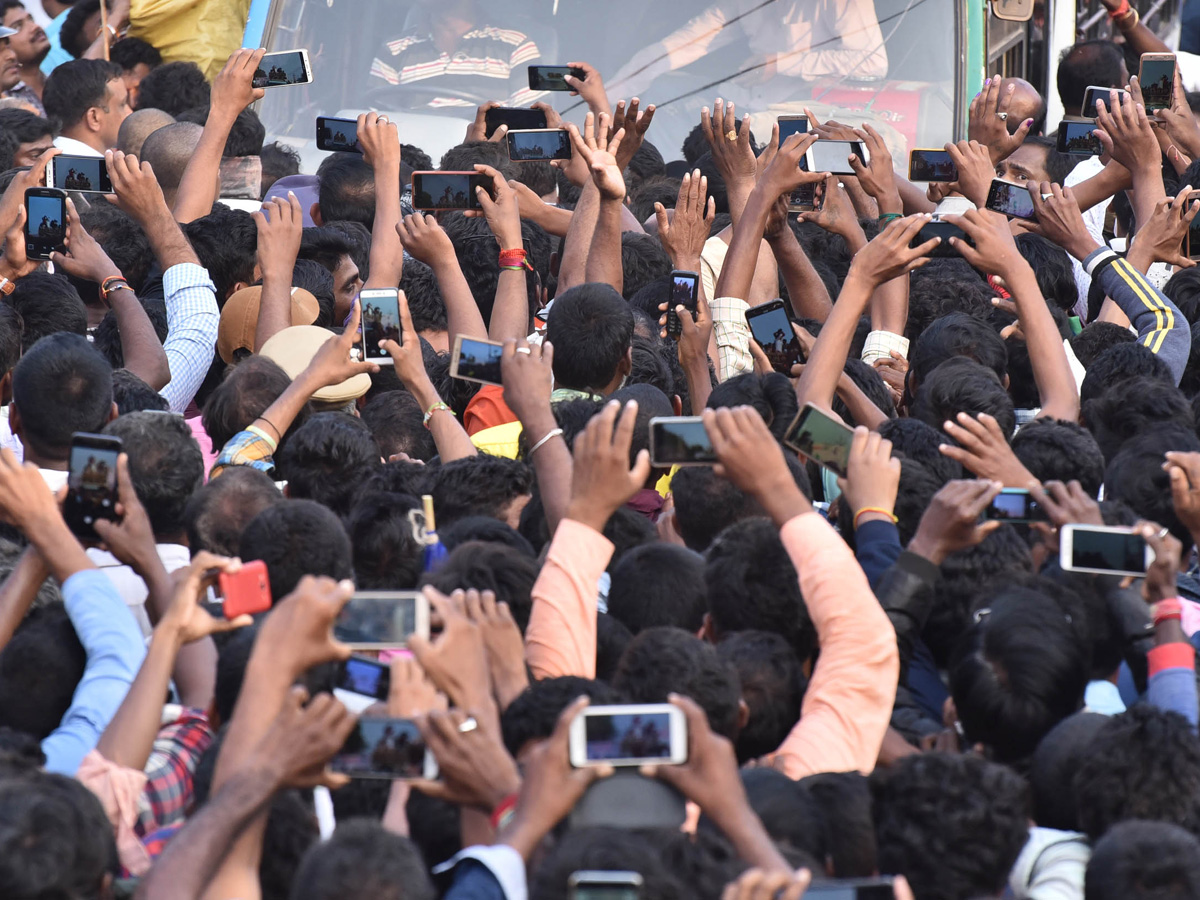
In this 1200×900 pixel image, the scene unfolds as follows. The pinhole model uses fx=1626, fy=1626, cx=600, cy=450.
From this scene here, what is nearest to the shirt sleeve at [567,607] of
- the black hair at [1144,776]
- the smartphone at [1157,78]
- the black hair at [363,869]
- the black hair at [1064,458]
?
the black hair at [363,869]

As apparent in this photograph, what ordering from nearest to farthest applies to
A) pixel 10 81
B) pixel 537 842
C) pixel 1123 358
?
pixel 537 842 < pixel 1123 358 < pixel 10 81

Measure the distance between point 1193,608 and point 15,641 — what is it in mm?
2241

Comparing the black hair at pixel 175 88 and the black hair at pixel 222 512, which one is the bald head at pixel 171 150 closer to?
the black hair at pixel 175 88

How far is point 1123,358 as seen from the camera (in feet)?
14.3

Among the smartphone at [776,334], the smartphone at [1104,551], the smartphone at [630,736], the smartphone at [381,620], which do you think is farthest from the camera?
the smartphone at [776,334]

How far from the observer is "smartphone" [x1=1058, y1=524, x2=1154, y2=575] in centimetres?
287

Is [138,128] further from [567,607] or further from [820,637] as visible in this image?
[820,637]

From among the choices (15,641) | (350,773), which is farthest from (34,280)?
(350,773)

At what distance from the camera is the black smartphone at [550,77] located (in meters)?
6.82

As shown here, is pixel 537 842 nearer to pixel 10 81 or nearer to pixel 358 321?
pixel 358 321

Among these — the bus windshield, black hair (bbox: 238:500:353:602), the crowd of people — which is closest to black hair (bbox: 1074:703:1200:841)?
the crowd of people

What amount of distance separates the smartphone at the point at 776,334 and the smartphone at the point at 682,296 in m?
0.22

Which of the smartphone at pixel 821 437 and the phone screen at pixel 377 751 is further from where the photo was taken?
the smartphone at pixel 821 437

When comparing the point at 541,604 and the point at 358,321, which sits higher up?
the point at 358,321
